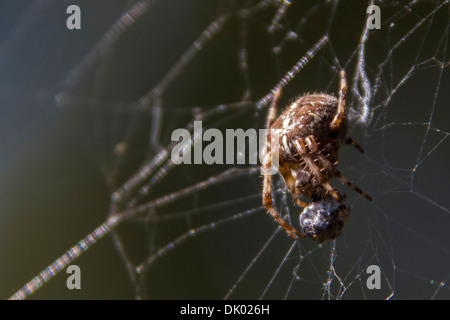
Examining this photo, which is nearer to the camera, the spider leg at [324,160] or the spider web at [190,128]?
the spider leg at [324,160]

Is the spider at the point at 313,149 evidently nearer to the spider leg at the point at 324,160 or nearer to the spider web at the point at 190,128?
the spider leg at the point at 324,160

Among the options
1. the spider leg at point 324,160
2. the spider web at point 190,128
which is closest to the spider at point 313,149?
the spider leg at point 324,160

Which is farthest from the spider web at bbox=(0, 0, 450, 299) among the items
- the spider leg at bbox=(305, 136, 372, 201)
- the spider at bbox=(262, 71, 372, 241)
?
the spider leg at bbox=(305, 136, 372, 201)

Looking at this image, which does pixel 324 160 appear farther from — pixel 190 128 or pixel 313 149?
pixel 190 128

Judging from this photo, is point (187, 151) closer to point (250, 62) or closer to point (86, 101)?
point (250, 62)

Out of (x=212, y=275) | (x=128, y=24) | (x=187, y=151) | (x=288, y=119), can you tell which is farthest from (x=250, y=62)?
(x=288, y=119)

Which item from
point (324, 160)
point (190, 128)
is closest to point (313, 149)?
point (324, 160)
